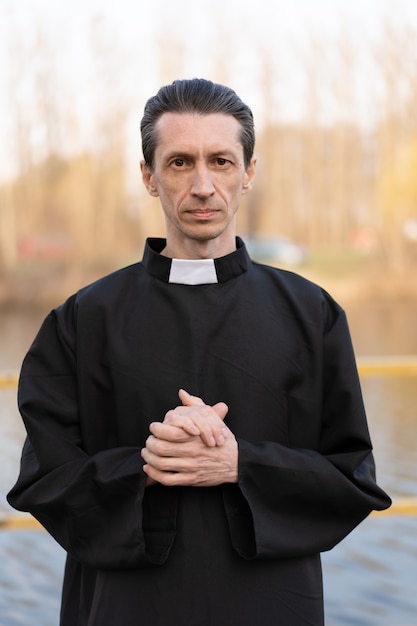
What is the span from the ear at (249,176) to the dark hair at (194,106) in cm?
2

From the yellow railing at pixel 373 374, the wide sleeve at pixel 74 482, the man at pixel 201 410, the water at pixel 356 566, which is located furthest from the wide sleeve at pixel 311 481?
the water at pixel 356 566

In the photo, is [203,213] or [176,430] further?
[203,213]

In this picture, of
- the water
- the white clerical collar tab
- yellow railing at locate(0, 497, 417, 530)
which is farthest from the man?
the water

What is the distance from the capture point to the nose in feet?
4.83

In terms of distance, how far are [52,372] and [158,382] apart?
0.17 metres

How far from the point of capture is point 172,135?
150 cm

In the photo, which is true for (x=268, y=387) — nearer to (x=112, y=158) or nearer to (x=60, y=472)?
(x=60, y=472)

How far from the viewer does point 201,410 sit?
1370 millimetres

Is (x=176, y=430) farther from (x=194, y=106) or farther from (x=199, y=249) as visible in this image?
(x=194, y=106)

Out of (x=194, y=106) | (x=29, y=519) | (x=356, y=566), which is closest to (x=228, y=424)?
(x=194, y=106)

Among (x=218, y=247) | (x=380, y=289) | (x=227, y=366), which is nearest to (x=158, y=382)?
(x=227, y=366)

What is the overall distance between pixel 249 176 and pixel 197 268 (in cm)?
18

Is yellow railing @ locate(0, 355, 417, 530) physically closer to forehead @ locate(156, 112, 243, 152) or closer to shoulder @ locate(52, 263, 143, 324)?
shoulder @ locate(52, 263, 143, 324)

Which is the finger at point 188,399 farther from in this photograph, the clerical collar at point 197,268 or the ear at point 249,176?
the ear at point 249,176
